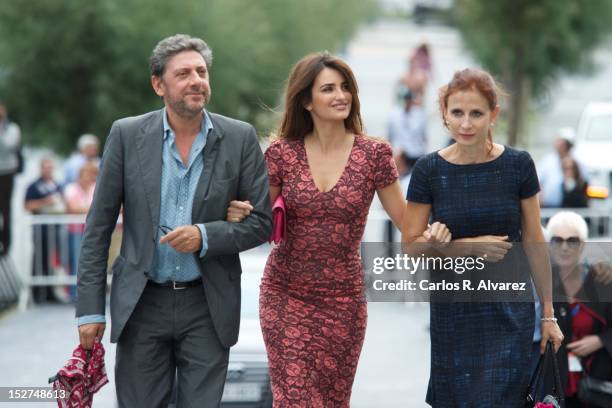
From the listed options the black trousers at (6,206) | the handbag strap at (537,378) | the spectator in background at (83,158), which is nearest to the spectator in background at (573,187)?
the spectator in background at (83,158)

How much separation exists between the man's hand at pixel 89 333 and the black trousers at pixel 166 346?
115mm

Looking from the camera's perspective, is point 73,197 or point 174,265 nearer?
point 174,265

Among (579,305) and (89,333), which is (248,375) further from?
(89,333)

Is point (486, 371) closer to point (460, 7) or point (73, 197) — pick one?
point (73, 197)

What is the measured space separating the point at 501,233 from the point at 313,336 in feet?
3.28

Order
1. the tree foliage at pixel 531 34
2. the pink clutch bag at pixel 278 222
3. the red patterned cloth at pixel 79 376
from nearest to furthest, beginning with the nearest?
the red patterned cloth at pixel 79 376
the pink clutch bag at pixel 278 222
the tree foliage at pixel 531 34

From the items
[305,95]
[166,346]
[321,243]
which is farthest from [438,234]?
[166,346]

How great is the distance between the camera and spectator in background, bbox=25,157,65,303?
1440 centimetres

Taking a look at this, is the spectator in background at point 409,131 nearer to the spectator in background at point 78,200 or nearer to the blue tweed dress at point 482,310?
the spectator in background at point 78,200

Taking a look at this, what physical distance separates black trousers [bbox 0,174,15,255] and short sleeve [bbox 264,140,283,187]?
393 inches

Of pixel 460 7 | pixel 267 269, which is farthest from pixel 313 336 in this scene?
pixel 460 7

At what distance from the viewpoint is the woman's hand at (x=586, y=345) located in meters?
7.28

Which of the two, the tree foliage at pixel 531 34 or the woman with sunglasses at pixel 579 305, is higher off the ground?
the tree foliage at pixel 531 34

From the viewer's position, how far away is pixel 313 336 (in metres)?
5.86
